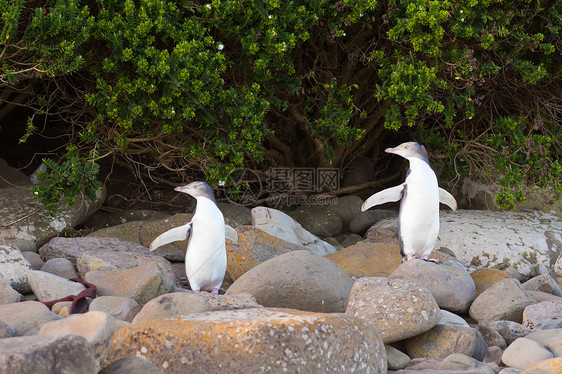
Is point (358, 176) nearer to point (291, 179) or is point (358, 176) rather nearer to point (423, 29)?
point (291, 179)

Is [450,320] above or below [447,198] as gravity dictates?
below

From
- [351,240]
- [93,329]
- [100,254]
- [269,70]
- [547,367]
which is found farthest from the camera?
[351,240]

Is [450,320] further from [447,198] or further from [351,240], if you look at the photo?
[351,240]

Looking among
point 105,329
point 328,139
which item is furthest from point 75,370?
point 328,139

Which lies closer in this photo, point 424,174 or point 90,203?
point 424,174

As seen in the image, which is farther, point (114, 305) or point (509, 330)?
point (509, 330)

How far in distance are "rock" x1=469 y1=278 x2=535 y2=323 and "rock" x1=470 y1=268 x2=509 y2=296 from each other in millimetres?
579

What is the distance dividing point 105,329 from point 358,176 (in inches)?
336

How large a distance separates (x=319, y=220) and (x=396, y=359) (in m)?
5.14

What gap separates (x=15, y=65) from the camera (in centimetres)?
686

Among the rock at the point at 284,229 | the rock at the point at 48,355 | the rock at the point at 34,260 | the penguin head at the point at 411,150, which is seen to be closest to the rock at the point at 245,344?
the rock at the point at 48,355

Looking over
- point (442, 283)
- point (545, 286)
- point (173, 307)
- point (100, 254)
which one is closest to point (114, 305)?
point (173, 307)

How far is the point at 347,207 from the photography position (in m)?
9.66

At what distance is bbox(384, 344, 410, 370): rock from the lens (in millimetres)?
4125
